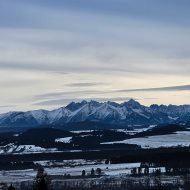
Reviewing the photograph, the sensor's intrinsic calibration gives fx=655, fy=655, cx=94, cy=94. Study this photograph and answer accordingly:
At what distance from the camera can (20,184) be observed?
160 m

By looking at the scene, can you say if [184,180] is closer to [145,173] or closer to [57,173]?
[145,173]

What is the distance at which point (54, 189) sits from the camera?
150 meters

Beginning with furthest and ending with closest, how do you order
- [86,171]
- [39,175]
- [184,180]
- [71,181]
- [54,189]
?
[86,171], [71,181], [184,180], [54,189], [39,175]

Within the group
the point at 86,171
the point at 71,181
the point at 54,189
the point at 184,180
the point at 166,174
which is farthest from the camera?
the point at 86,171

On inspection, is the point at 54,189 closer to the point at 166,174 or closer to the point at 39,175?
the point at 166,174

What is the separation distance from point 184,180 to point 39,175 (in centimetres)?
10316

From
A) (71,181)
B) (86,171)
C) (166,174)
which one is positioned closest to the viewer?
(71,181)

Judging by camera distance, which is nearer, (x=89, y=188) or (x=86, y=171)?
(x=89, y=188)

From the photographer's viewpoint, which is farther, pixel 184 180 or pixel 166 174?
pixel 166 174

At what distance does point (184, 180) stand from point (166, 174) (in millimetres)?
24108

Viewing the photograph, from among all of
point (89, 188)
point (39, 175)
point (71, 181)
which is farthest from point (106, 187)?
point (39, 175)

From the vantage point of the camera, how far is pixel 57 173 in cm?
19262

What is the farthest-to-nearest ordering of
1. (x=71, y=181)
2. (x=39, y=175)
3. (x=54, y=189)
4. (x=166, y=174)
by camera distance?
(x=166, y=174)
(x=71, y=181)
(x=54, y=189)
(x=39, y=175)

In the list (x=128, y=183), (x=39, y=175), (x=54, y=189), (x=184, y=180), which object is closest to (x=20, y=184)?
(x=54, y=189)
